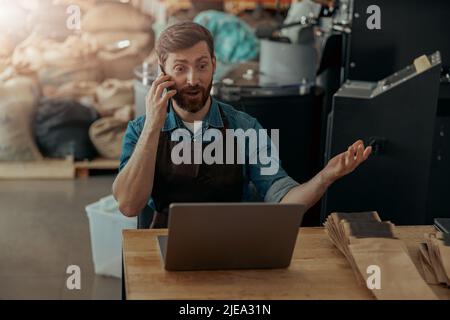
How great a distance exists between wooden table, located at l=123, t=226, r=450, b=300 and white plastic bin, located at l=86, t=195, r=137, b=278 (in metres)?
1.44

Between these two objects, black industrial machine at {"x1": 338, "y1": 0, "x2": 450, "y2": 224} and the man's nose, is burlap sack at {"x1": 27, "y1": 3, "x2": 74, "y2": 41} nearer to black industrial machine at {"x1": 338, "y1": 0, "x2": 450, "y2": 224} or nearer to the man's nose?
black industrial machine at {"x1": 338, "y1": 0, "x2": 450, "y2": 224}

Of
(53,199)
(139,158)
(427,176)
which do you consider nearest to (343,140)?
(427,176)

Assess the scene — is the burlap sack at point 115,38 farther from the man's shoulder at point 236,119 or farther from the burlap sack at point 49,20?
the man's shoulder at point 236,119

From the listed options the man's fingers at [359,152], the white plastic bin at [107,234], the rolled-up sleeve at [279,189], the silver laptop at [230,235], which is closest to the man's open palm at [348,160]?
the man's fingers at [359,152]

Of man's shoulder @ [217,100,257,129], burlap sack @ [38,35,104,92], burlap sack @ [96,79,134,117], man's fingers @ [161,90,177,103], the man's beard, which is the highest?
man's fingers @ [161,90,177,103]

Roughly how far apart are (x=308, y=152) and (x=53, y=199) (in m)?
1.65

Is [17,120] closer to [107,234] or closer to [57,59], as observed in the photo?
[57,59]

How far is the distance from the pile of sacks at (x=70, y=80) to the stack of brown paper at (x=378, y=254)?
3173mm

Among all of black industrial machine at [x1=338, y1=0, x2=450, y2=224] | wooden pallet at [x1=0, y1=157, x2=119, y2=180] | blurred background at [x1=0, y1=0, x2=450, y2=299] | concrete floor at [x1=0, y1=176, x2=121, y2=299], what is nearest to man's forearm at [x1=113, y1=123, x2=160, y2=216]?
blurred background at [x1=0, y1=0, x2=450, y2=299]

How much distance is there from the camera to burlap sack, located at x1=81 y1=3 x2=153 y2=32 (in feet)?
18.7

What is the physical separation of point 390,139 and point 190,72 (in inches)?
47.4

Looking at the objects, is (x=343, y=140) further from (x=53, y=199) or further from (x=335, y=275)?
(x=53, y=199)

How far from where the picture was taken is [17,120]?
510 cm

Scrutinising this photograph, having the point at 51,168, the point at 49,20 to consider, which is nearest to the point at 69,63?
the point at 49,20
